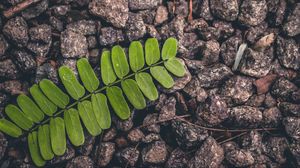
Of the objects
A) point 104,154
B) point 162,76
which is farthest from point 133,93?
point 104,154

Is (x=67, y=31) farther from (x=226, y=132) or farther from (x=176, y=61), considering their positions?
(x=226, y=132)

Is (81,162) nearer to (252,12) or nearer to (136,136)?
(136,136)

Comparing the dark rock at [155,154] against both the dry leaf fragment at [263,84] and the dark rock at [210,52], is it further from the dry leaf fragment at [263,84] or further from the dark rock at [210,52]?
the dry leaf fragment at [263,84]

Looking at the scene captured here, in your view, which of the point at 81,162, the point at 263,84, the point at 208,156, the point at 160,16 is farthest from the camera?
the point at 160,16

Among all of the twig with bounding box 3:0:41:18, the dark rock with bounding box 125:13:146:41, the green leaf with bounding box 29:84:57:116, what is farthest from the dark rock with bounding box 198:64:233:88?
the twig with bounding box 3:0:41:18

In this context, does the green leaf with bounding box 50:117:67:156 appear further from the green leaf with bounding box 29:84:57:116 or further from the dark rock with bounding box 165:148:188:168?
the dark rock with bounding box 165:148:188:168

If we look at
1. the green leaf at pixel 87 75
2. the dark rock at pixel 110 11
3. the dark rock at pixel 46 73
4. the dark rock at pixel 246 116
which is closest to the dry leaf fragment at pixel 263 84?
the dark rock at pixel 246 116
